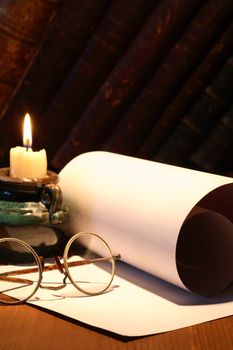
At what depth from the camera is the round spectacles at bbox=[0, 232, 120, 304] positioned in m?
0.67

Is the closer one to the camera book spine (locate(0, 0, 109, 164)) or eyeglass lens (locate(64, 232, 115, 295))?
eyeglass lens (locate(64, 232, 115, 295))

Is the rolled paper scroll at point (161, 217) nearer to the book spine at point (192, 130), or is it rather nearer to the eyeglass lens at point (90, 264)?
the eyeglass lens at point (90, 264)

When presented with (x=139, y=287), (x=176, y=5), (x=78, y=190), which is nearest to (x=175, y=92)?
(x=176, y=5)

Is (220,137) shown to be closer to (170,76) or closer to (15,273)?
(170,76)

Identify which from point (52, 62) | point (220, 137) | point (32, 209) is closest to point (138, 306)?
point (32, 209)

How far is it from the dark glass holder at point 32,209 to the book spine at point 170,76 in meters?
1.00

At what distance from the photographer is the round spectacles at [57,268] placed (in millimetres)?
674

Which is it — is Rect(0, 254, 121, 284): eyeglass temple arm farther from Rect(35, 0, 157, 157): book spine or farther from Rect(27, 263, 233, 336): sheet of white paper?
Rect(35, 0, 157, 157): book spine

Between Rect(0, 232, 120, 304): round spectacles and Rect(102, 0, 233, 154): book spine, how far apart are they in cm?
99

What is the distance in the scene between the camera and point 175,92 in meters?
1.77

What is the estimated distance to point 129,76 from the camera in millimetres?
1768

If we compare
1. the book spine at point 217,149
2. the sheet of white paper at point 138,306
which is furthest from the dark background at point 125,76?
the sheet of white paper at point 138,306

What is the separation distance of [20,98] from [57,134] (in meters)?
0.16

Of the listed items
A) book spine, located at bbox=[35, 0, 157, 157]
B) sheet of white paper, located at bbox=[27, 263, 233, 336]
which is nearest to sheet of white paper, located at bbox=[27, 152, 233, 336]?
sheet of white paper, located at bbox=[27, 263, 233, 336]
